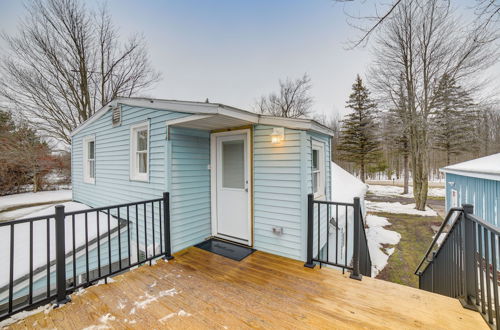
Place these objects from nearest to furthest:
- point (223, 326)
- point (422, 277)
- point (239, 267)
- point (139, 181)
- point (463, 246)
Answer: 1. point (223, 326)
2. point (463, 246)
3. point (239, 267)
4. point (422, 277)
5. point (139, 181)

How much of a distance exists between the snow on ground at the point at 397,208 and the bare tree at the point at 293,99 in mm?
9626

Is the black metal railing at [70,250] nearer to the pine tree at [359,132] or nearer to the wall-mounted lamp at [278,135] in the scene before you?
the wall-mounted lamp at [278,135]

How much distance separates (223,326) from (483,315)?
8.13 ft

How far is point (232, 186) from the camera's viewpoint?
4.00 meters

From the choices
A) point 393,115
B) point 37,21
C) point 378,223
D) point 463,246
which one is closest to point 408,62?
point 393,115

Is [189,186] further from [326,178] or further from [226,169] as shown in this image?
[326,178]

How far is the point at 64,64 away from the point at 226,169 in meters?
12.6

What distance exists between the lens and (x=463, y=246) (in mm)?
2146

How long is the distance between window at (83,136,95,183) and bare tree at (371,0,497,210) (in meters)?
13.6

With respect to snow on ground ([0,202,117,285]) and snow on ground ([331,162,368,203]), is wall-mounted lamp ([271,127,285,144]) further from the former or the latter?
snow on ground ([331,162,368,203])

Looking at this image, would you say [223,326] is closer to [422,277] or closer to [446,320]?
[446,320]

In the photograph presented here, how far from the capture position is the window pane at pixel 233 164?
3.87 metres

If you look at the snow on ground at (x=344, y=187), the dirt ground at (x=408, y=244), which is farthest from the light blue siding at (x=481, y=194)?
the snow on ground at (x=344, y=187)

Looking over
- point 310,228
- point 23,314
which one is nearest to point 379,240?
point 310,228
